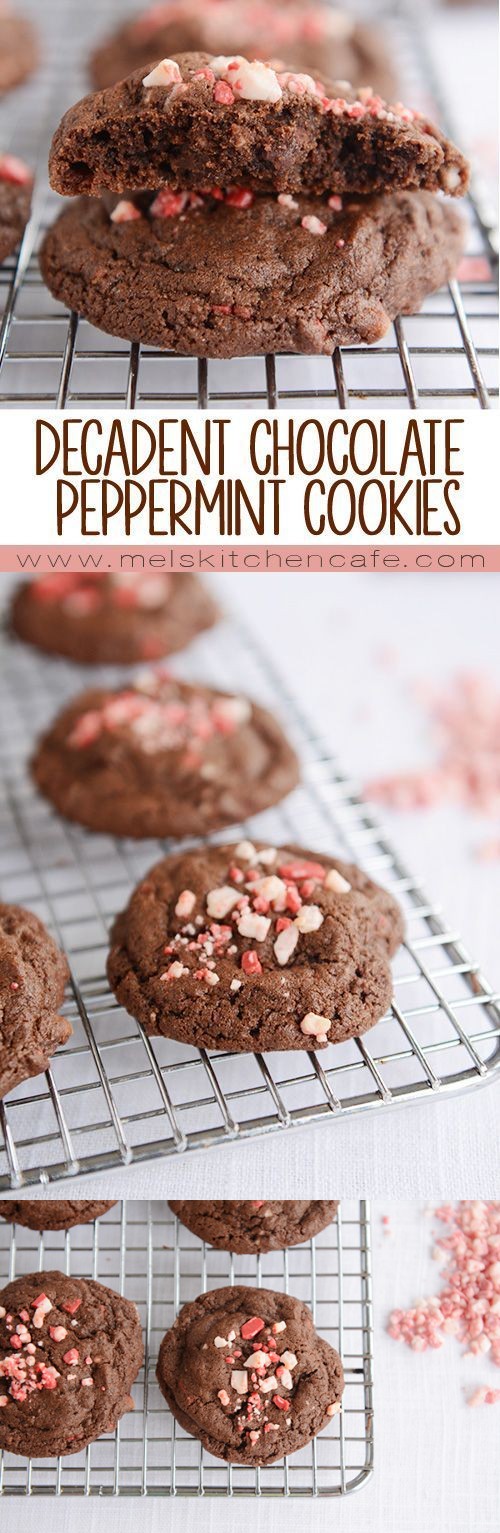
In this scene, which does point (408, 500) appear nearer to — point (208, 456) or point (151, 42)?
point (208, 456)

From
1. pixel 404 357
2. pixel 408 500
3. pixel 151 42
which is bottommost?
pixel 408 500

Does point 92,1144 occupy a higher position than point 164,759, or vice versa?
point 164,759

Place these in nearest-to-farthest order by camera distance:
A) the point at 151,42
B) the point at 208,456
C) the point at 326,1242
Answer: the point at 208,456 → the point at 326,1242 → the point at 151,42

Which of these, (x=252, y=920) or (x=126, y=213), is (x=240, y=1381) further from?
(x=126, y=213)

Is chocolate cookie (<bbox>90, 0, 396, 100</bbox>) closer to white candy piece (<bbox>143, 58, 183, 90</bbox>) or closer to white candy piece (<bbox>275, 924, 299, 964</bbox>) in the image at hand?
white candy piece (<bbox>143, 58, 183, 90</bbox>)

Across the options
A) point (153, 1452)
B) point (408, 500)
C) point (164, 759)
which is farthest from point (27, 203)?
point (153, 1452)

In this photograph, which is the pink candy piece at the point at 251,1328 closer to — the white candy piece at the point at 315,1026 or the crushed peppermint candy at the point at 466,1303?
the crushed peppermint candy at the point at 466,1303

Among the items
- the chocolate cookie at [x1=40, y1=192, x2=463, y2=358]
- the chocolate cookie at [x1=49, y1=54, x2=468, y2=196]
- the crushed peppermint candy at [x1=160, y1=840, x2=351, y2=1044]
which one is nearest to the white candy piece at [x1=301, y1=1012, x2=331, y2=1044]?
the crushed peppermint candy at [x1=160, y1=840, x2=351, y2=1044]

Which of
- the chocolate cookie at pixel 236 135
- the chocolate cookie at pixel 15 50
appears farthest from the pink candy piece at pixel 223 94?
the chocolate cookie at pixel 15 50
